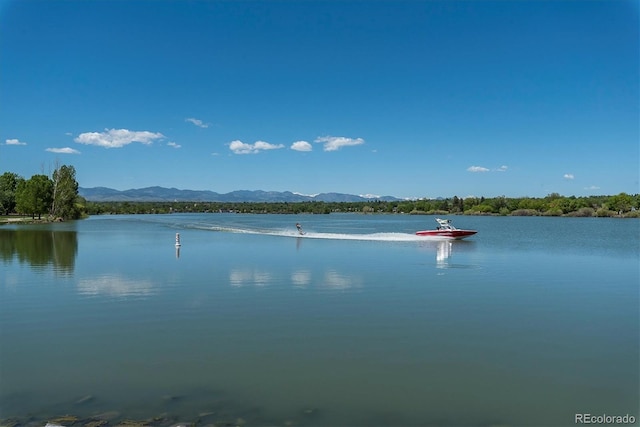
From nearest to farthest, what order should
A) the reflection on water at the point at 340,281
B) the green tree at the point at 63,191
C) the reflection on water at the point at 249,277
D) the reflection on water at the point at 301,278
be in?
the reflection on water at the point at 340,281 → the reflection on water at the point at 301,278 → the reflection on water at the point at 249,277 → the green tree at the point at 63,191

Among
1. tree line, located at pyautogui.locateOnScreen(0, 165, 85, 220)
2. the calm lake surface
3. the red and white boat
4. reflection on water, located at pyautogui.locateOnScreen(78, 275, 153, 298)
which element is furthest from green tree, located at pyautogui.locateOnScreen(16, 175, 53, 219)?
reflection on water, located at pyautogui.locateOnScreen(78, 275, 153, 298)

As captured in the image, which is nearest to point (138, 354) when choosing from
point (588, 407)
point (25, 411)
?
point (25, 411)

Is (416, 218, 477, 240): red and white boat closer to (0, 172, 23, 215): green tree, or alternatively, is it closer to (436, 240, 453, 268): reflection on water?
(436, 240, 453, 268): reflection on water

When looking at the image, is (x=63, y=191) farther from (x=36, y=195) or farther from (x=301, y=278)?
(x=301, y=278)

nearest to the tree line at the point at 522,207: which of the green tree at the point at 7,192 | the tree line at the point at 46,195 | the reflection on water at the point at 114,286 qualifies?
the green tree at the point at 7,192

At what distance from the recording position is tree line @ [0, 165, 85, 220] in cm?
7600

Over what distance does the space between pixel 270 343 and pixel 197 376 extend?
236 centimetres

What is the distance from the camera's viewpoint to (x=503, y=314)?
13.7 metres

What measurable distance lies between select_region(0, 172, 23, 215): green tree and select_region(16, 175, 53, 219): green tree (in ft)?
34.6

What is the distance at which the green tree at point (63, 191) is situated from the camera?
8031 centimetres

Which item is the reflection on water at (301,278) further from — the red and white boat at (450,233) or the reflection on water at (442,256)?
the red and white boat at (450,233)

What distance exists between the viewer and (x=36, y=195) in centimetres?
7600

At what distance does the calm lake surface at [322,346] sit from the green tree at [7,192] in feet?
269

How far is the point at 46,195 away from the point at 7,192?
1754cm
